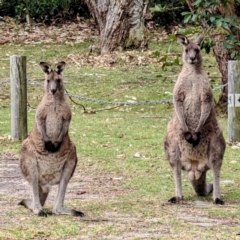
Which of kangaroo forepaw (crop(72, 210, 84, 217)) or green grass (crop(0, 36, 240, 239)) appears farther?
kangaroo forepaw (crop(72, 210, 84, 217))

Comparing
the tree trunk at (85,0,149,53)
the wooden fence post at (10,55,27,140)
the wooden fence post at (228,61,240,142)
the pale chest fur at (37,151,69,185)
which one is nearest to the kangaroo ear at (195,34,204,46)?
the pale chest fur at (37,151,69,185)

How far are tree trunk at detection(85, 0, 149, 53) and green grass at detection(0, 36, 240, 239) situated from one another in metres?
0.84

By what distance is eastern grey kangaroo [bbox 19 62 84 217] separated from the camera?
562 centimetres

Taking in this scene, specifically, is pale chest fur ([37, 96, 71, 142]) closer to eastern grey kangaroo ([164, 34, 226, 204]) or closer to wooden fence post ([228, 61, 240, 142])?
eastern grey kangaroo ([164, 34, 226, 204])

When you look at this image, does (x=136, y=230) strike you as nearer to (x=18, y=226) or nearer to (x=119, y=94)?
(x=18, y=226)

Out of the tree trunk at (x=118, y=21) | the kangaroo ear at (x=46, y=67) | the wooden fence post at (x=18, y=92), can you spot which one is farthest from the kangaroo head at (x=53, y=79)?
the tree trunk at (x=118, y=21)

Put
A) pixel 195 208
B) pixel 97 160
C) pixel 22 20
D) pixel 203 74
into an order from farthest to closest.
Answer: pixel 22 20 → pixel 97 160 → pixel 203 74 → pixel 195 208

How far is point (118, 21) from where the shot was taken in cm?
1516

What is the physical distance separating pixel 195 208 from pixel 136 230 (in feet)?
3.08

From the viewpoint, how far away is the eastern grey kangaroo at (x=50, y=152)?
18.5 feet

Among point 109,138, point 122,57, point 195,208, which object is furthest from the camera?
point 122,57

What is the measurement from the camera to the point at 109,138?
9547 millimetres

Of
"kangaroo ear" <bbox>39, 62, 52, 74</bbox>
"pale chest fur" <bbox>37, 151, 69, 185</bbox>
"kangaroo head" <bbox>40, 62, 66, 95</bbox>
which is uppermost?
"kangaroo ear" <bbox>39, 62, 52, 74</bbox>

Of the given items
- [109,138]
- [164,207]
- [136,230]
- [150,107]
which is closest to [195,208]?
[164,207]
